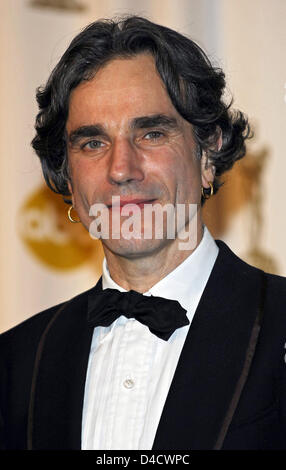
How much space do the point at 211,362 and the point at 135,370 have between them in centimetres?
19

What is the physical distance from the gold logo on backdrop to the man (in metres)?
0.68

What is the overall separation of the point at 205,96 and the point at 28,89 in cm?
93

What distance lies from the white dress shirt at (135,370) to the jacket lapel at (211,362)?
0.06 m

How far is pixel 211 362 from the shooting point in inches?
64.4

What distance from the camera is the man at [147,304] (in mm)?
1595

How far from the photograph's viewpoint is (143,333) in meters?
1.78

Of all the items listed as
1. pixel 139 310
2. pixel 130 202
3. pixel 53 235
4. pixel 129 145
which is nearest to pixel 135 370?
pixel 139 310

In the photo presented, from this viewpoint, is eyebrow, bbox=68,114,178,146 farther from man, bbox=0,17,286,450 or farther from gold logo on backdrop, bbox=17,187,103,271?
gold logo on backdrop, bbox=17,187,103,271

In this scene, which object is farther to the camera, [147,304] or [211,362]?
[147,304]

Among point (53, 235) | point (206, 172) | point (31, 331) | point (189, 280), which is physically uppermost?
point (206, 172)

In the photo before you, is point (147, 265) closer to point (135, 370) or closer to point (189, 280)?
point (189, 280)

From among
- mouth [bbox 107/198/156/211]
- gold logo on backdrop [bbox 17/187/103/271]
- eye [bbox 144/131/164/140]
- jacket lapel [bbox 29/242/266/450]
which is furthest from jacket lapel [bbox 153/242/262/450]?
gold logo on backdrop [bbox 17/187/103/271]
